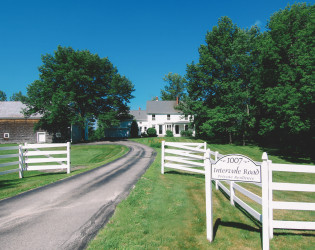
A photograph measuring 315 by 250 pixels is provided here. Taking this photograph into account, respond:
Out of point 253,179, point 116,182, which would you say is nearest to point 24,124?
point 116,182

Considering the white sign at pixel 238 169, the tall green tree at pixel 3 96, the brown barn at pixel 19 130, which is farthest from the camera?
the tall green tree at pixel 3 96

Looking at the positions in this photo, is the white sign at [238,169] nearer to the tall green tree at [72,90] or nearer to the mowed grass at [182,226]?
the mowed grass at [182,226]

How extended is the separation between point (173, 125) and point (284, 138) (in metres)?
25.3

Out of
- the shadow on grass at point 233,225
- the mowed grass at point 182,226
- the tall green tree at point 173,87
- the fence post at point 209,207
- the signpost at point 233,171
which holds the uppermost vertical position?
the tall green tree at point 173,87

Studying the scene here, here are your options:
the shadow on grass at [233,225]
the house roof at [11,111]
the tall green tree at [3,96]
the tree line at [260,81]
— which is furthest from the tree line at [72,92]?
the tall green tree at [3,96]

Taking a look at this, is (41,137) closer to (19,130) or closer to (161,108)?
(19,130)

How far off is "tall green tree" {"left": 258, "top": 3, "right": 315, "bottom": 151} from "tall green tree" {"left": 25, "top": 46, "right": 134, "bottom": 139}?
1089 inches

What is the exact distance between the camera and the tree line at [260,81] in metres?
18.9

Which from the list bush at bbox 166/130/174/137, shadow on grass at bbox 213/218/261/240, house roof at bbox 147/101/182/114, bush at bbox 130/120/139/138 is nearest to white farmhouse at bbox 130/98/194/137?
house roof at bbox 147/101/182/114

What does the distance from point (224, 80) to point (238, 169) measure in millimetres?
29754

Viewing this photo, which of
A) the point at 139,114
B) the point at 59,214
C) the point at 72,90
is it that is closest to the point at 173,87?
the point at 139,114

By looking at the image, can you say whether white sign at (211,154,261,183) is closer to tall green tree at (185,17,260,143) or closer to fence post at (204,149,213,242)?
fence post at (204,149,213,242)

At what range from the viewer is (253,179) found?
3.82m

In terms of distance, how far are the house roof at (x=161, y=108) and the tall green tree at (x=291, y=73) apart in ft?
85.3
